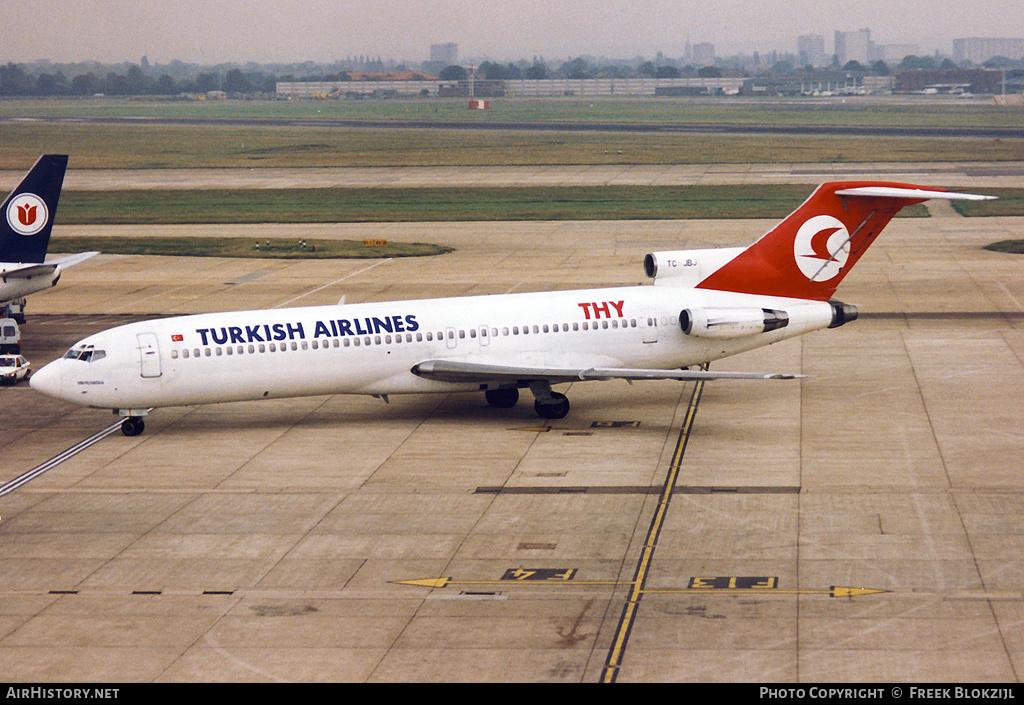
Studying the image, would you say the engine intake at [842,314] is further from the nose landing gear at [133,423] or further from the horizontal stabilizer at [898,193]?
the nose landing gear at [133,423]

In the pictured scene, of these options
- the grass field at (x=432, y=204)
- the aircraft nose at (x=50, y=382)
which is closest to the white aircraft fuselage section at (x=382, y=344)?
the aircraft nose at (x=50, y=382)

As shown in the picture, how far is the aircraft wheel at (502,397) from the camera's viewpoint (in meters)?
35.3

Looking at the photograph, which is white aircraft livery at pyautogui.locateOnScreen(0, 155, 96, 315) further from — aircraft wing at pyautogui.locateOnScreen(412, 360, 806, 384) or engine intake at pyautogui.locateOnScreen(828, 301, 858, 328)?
engine intake at pyautogui.locateOnScreen(828, 301, 858, 328)

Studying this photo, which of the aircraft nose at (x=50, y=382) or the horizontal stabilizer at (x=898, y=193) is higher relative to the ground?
the horizontal stabilizer at (x=898, y=193)

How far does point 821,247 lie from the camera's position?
1422 inches

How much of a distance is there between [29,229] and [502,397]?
781 inches

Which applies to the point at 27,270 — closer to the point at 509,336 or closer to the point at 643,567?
the point at 509,336

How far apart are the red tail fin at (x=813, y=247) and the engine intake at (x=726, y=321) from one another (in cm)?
122

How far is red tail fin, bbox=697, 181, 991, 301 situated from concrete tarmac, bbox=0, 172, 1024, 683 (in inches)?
132

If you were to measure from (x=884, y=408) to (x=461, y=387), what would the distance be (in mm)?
11914

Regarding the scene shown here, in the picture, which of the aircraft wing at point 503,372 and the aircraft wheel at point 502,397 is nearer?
the aircraft wing at point 503,372

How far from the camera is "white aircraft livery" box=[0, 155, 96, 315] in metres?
43.2

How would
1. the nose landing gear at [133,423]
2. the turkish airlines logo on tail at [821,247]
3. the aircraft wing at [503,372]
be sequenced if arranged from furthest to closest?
the turkish airlines logo on tail at [821,247], the nose landing gear at [133,423], the aircraft wing at [503,372]
